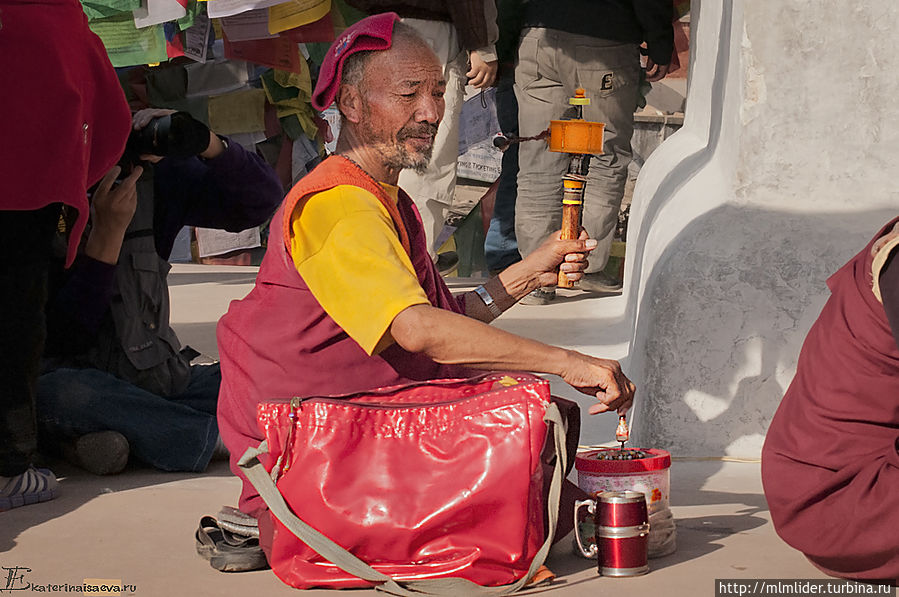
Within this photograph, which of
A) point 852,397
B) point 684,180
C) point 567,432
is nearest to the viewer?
point 852,397

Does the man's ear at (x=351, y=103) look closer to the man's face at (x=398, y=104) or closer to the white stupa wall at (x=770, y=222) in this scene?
the man's face at (x=398, y=104)

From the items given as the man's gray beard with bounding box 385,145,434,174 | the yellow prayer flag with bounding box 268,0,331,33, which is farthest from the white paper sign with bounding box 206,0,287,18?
the man's gray beard with bounding box 385,145,434,174

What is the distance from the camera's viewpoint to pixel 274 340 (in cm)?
279

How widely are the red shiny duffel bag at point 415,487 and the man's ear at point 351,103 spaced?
75cm

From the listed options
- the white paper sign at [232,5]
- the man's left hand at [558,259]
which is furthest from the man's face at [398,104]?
the white paper sign at [232,5]

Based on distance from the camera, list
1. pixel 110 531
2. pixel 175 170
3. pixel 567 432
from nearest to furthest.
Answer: pixel 567 432
pixel 110 531
pixel 175 170

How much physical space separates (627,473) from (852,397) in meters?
0.49

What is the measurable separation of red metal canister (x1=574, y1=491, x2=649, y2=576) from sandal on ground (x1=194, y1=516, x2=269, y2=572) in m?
0.70

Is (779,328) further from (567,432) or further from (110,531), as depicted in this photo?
(110,531)

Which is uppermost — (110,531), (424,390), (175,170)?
(175,170)

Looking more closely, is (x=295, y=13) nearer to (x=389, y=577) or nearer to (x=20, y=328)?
(x=20, y=328)

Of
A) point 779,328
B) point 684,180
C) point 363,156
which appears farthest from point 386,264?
point 684,180

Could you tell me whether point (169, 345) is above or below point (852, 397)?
below

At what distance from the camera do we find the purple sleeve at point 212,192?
3.80 meters
